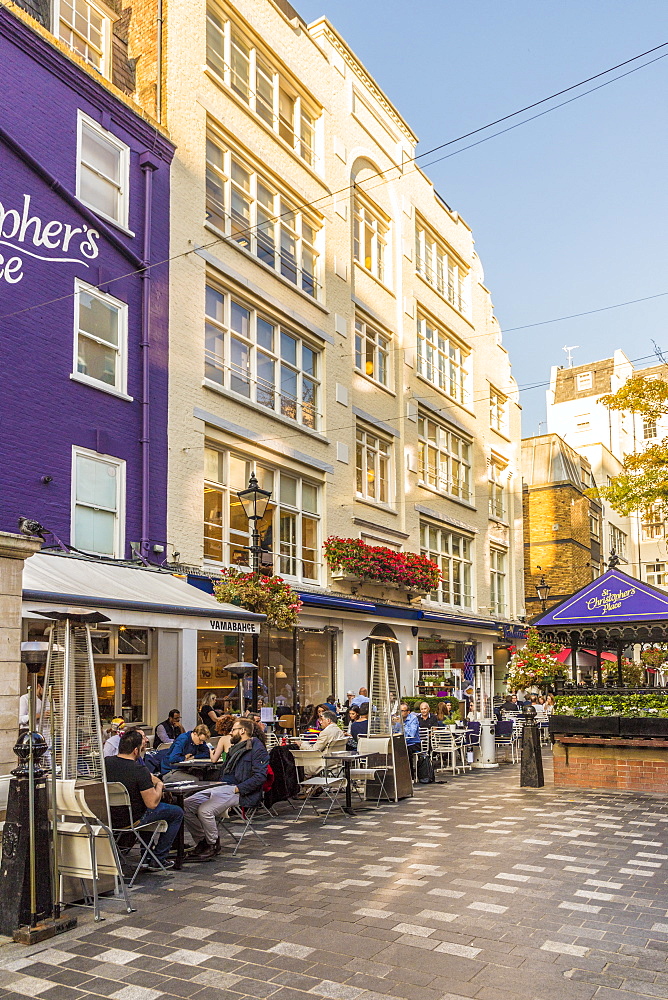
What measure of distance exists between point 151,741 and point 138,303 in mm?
7936

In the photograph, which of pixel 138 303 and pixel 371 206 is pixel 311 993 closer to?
pixel 138 303

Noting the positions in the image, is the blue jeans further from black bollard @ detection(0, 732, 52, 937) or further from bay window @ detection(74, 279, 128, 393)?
bay window @ detection(74, 279, 128, 393)

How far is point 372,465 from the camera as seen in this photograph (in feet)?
83.8

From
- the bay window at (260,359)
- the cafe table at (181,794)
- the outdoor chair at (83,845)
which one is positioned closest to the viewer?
the outdoor chair at (83,845)

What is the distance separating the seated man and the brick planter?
25.6 feet

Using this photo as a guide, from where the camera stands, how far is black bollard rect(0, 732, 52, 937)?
6.25 meters

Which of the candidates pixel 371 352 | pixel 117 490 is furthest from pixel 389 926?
pixel 371 352

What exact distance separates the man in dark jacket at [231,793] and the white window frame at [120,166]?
32.9ft

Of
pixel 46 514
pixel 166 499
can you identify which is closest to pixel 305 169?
pixel 166 499

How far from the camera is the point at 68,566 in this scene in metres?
12.7

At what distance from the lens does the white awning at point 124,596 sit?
34.2 feet

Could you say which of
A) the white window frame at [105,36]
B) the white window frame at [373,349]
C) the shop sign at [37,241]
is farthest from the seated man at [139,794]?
the white window frame at [373,349]

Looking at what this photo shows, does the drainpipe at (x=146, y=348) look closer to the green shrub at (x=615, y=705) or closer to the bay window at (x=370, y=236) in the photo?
the green shrub at (x=615, y=705)

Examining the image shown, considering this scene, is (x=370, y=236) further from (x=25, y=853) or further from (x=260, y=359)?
(x=25, y=853)
